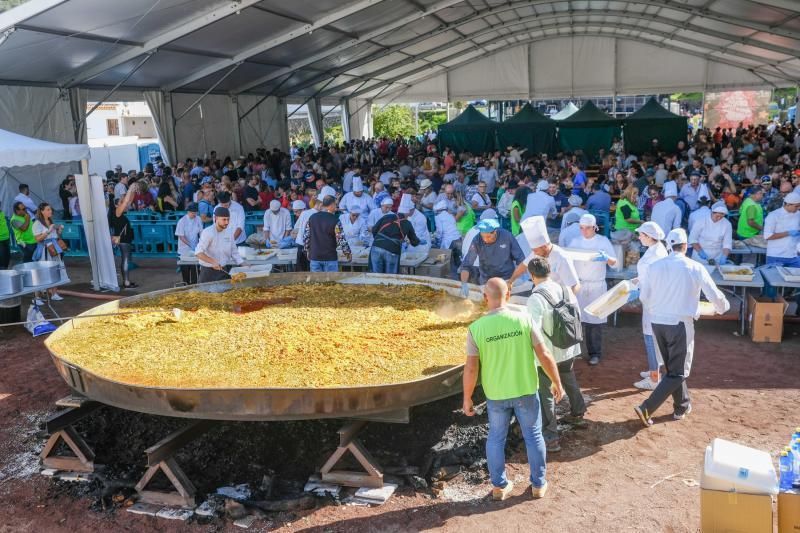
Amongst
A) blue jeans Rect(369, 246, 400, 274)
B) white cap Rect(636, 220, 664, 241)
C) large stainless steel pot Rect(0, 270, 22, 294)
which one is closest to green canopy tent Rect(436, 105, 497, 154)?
blue jeans Rect(369, 246, 400, 274)

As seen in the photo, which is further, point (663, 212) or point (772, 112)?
point (772, 112)

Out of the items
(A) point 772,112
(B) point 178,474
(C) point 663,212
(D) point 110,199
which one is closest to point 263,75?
(D) point 110,199

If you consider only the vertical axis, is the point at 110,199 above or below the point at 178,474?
above

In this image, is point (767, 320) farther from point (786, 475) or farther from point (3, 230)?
point (3, 230)

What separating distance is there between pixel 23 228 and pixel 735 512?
994cm

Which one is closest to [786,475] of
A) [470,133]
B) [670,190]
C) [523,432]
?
[523,432]

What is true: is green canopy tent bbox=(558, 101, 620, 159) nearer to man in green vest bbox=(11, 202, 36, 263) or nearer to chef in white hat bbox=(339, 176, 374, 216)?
chef in white hat bbox=(339, 176, 374, 216)

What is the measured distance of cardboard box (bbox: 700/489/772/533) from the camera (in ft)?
11.9

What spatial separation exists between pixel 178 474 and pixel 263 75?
1805 cm

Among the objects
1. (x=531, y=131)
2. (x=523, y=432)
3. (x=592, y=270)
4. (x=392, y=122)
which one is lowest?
(x=523, y=432)

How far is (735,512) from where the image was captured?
12.1 ft

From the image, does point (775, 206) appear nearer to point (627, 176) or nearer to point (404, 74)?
point (627, 176)

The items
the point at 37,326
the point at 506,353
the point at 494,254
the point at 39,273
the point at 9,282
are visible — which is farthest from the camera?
the point at 39,273

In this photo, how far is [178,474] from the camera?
4945 mm
